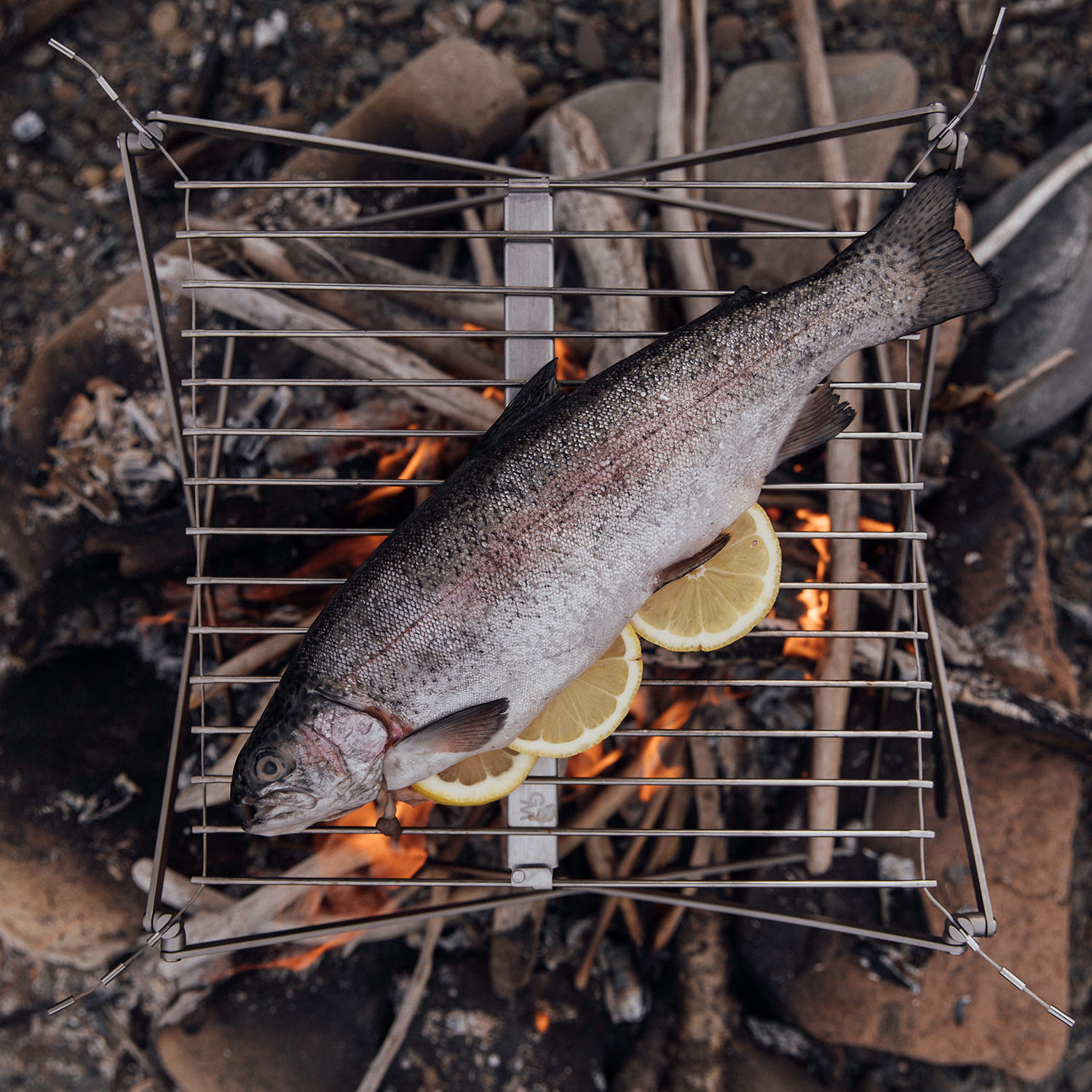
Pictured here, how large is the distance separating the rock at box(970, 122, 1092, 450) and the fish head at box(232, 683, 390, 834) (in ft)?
10.1

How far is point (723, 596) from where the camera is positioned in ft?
7.09

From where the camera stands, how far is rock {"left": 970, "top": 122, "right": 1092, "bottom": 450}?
3285 millimetres

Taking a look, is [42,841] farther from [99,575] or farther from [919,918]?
[919,918]

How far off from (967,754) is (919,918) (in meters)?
0.70

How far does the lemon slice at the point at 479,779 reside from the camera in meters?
2.15

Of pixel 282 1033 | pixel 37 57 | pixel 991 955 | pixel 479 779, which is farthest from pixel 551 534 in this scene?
pixel 37 57

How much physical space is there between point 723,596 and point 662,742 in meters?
1.11

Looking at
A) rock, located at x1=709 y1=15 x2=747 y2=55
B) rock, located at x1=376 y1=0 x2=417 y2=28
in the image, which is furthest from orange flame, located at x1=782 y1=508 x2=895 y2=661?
rock, located at x1=376 y1=0 x2=417 y2=28

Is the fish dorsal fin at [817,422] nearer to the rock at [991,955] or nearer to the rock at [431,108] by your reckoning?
the rock at [991,955]

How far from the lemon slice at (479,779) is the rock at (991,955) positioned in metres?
1.80

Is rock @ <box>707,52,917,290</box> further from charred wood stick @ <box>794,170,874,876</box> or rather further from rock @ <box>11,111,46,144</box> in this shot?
rock @ <box>11,111,46,144</box>

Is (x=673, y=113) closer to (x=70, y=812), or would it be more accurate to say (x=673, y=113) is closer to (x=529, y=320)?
(x=529, y=320)

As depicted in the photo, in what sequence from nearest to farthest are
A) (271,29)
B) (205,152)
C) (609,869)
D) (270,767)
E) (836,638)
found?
1. (270,767)
2. (836,638)
3. (609,869)
4. (205,152)
5. (271,29)

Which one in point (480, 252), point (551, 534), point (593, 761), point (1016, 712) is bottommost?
point (593, 761)
